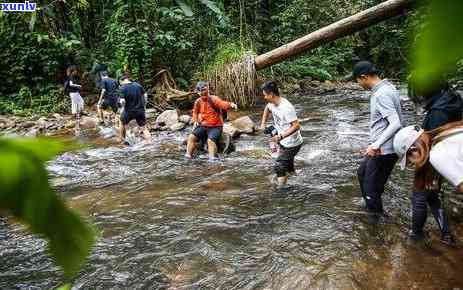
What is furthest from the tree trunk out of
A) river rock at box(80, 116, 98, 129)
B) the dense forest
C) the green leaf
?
the green leaf

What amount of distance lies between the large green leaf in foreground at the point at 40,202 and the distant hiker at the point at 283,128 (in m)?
5.69

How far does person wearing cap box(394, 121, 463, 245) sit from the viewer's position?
3.03m

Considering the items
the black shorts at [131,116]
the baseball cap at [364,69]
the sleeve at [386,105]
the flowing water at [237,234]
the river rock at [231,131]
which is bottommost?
the flowing water at [237,234]

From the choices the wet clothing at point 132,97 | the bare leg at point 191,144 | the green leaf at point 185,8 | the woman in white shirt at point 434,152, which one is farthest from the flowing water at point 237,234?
the wet clothing at point 132,97

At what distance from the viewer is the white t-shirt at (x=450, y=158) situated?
299cm

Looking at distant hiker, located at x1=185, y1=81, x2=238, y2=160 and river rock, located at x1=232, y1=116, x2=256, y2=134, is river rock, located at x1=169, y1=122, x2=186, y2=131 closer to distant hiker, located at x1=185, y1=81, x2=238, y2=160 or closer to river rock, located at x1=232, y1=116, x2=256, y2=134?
river rock, located at x1=232, y1=116, x2=256, y2=134

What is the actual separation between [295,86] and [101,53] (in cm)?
770

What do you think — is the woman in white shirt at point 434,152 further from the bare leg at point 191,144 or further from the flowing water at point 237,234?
the bare leg at point 191,144

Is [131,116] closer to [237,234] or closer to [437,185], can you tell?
[237,234]

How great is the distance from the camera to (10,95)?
16.5m

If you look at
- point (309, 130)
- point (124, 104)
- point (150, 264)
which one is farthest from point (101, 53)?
point (150, 264)

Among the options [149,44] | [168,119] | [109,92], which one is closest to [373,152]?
[168,119]

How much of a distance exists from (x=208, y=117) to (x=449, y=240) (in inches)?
203

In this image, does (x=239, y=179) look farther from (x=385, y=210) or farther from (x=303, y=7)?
(x=303, y=7)
